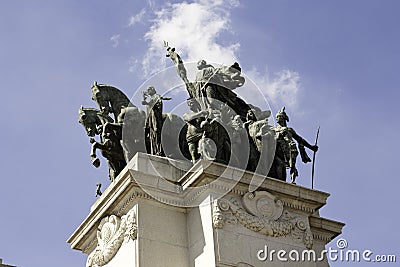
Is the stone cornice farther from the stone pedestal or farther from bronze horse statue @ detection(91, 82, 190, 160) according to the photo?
bronze horse statue @ detection(91, 82, 190, 160)

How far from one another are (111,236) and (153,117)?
3447 mm

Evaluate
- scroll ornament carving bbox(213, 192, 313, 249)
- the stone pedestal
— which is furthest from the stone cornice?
scroll ornament carving bbox(213, 192, 313, 249)

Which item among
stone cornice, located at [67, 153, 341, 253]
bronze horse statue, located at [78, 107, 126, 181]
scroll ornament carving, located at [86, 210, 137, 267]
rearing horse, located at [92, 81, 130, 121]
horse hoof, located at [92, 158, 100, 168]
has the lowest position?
scroll ornament carving, located at [86, 210, 137, 267]

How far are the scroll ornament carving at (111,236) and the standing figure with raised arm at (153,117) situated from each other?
95.0 inches

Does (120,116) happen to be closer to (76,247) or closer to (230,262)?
(76,247)

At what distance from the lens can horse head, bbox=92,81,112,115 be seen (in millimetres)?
26562

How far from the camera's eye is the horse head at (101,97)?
2656cm

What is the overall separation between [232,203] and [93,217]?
12.4 ft

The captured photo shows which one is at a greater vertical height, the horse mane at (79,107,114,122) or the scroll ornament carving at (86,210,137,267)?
the horse mane at (79,107,114,122)

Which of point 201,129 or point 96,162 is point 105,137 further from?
point 201,129

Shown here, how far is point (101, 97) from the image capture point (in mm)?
26609

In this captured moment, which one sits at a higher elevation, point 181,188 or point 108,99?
point 108,99

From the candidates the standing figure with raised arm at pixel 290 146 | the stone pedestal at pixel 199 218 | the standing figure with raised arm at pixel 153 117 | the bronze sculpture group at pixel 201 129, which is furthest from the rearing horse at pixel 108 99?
the standing figure with raised arm at pixel 290 146


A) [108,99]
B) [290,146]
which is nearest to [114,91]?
[108,99]
